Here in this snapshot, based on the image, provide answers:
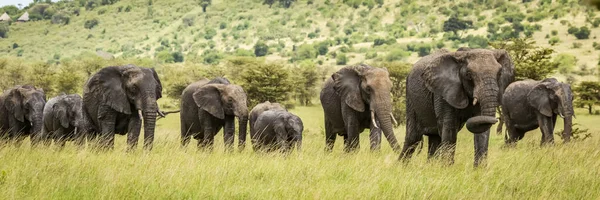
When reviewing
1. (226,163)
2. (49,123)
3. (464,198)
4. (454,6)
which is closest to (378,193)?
(464,198)

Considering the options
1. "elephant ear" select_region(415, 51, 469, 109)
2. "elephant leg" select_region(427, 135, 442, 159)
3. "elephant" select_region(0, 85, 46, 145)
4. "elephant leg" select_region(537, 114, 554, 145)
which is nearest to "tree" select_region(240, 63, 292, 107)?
"elephant" select_region(0, 85, 46, 145)

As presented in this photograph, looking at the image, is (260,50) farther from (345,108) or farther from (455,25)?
(345,108)

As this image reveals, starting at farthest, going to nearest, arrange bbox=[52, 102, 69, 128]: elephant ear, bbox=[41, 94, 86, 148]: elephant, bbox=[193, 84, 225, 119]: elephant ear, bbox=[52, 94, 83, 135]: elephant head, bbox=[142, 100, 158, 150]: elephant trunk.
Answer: bbox=[52, 102, 69, 128]: elephant ear
bbox=[52, 94, 83, 135]: elephant head
bbox=[41, 94, 86, 148]: elephant
bbox=[193, 84, 225, 119]: elephant ear
bbox=[142, 100, 158, 150]: elephant trunk

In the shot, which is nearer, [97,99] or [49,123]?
Result: [97,99]

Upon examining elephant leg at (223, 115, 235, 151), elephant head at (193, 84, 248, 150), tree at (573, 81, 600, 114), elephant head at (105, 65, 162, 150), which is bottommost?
tree at (573, 81, 600, 114)

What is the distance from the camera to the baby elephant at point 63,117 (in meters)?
15.7

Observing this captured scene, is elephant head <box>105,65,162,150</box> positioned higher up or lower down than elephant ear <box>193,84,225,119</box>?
higher up

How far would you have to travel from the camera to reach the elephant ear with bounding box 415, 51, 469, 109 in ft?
30.4

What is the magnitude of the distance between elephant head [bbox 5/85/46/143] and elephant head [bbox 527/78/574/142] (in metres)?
11.0

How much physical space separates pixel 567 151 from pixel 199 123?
805 cm

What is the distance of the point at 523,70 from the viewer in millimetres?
28406

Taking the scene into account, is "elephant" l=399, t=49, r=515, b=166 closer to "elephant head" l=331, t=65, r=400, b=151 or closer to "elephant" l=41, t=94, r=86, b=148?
"elephant head" l=331, t=65, r=400, b=151

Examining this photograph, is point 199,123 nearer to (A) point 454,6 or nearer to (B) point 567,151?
(B) point 567,151

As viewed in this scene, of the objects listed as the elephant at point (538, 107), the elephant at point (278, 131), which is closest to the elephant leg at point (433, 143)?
the elephant at point (278, 131)
